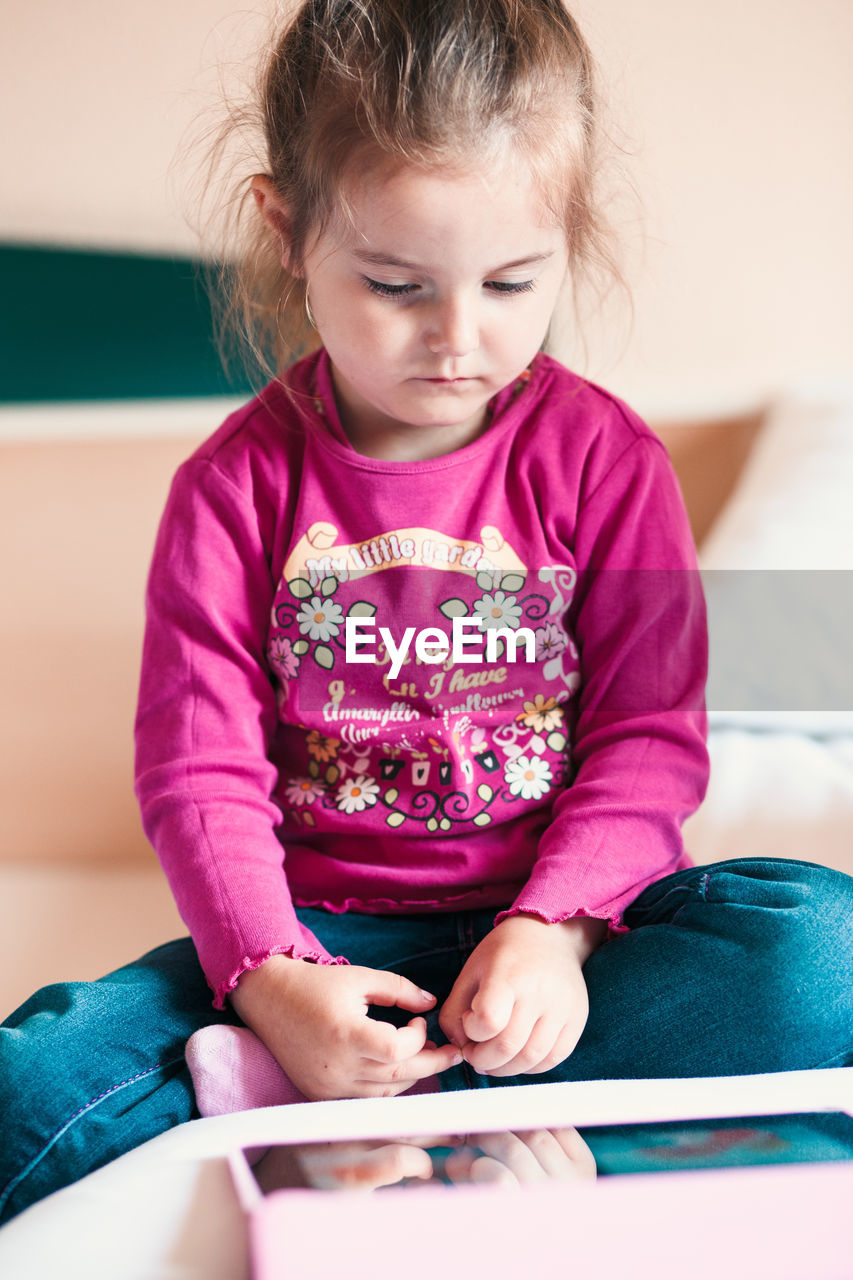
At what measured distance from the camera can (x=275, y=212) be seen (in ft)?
2.09

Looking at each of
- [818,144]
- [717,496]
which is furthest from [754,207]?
[717,496]

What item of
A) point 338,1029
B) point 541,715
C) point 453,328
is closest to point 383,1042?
point 338,1029

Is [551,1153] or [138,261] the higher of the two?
[138,261]

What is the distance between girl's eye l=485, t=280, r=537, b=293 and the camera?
0.57m

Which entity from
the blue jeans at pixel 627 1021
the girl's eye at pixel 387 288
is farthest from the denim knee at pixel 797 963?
the girl's eye at pixel 387 288

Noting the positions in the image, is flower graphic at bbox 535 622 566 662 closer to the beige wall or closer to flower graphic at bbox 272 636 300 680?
flower graphic at bbox 272 636 300 680

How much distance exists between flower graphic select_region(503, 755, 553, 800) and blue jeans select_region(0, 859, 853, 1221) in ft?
0.31

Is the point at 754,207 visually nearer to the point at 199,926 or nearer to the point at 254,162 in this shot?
the point at 254,162

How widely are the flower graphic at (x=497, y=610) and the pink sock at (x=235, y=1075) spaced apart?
250mm

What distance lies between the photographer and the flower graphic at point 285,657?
676 millimetres

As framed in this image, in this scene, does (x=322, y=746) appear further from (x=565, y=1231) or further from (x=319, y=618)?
(x=565, y=1231)

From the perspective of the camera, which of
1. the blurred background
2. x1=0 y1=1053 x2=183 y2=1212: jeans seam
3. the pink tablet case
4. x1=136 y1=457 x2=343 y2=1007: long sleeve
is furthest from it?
the blurred background

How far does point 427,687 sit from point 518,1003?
0.20m

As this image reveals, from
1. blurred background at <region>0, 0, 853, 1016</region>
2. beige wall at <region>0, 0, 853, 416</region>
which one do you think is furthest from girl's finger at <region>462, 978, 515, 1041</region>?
beige wall at <region>0, 0, 853, 416</region>
